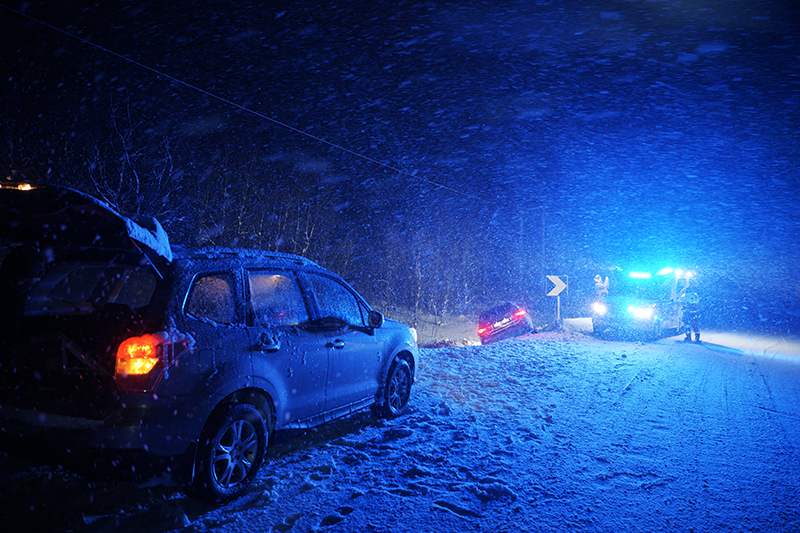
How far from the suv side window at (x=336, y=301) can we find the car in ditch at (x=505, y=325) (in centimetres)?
1194

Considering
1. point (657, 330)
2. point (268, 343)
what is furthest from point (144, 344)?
point (657, 330)

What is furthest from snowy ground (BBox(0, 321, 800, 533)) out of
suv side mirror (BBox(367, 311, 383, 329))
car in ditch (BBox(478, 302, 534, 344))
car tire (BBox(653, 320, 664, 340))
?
car tire (BBox(653, 320, 664, 340))

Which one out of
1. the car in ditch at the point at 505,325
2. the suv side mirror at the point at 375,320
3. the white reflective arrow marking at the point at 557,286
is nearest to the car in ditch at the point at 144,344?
the suv side mirror at the point at 375,320

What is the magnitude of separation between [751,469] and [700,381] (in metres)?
5.40

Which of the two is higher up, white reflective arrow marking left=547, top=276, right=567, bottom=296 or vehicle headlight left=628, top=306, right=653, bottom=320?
white reflective arrow marking left=547, top=276, right=567, bottom=296

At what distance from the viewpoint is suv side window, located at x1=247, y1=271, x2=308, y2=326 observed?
13.7 ft

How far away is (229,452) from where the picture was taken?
12.0 feet

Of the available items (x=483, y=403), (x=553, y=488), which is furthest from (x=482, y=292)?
(x=553, y=488)

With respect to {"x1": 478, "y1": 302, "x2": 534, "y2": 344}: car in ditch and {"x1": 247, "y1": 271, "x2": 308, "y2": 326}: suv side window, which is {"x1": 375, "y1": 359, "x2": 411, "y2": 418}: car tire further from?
{"x1": 478, "y1": 302, "x2": 534, "y2": 344}: car in ditch

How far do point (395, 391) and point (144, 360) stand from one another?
140 inches

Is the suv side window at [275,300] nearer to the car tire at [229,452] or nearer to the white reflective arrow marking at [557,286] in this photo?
the car tire at [229,452]

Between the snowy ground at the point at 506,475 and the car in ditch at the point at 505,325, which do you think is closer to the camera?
A: the snowy ground at the point at 506,475

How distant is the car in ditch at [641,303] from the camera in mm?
16984

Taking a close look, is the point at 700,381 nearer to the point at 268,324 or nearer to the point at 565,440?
the point at 565,440
